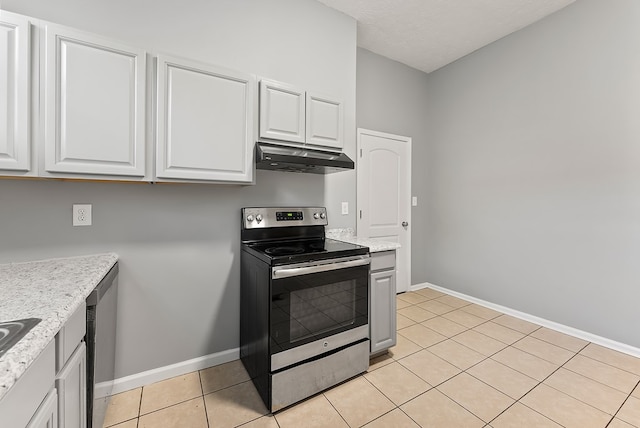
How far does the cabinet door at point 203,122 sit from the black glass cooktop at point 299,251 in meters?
0.54

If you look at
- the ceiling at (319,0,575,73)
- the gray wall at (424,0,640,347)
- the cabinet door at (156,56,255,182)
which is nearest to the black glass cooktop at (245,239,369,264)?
the cabinet door at (156,56,255,182)

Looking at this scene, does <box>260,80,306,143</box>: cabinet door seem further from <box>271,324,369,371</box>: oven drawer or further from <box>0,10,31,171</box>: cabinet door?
<box>271,324,369,371</box>: oven drawer

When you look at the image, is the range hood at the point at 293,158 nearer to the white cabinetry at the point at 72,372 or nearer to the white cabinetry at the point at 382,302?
the white cabinetry at the point at 382,302

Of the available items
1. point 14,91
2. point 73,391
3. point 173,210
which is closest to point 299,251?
point 173,210

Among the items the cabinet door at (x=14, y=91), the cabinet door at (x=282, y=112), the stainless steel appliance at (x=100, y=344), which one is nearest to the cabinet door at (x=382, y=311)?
the cabinet door at (x=282, y=112)

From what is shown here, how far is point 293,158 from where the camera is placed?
77.5 inches

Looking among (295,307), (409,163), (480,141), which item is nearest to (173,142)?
(295,307)

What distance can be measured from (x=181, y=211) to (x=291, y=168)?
900mm

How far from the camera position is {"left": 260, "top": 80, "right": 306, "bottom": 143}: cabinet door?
1996 millimetres

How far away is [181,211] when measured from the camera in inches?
79.6

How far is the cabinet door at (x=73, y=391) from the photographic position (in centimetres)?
97

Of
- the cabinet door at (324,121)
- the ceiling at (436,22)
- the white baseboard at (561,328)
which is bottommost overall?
the white baseboard at (561,328)

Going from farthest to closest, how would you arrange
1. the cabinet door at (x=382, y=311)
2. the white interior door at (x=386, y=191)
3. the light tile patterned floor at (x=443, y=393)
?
the white interior door at (x=386, y=191)
the cabinet door at (x=382, y=311)
the light tile patterned floor at (x=443, y=393)

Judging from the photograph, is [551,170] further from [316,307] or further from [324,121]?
[316,307]
